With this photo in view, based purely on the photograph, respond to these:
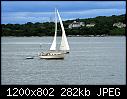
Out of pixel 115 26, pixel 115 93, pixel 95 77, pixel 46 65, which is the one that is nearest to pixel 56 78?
pixel 95 77

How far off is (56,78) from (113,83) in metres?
5.21

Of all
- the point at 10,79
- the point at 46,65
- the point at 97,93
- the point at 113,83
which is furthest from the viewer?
the point at 46,65

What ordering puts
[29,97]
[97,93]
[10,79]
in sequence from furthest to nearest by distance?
[10,79], [97,93], [29,97]

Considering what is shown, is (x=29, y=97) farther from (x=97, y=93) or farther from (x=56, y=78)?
(x=56, y=78)

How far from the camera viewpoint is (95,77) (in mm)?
36938

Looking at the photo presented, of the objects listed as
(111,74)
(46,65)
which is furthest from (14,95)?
(46,65)

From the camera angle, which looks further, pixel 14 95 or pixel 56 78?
pixel 56 78

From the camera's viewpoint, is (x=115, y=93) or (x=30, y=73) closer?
(x=115, y=93)

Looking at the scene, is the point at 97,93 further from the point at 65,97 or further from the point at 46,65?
the point at 46,65

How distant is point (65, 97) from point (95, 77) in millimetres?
16684

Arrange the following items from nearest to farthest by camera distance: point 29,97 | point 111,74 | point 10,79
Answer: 1. point 29,97
2. point 10,79
3. point 111,74

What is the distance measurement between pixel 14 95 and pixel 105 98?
13.4 ft

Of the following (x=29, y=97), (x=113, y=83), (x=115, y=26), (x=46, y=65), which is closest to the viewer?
(x=29, y=97)

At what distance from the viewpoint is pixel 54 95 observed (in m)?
21.3
